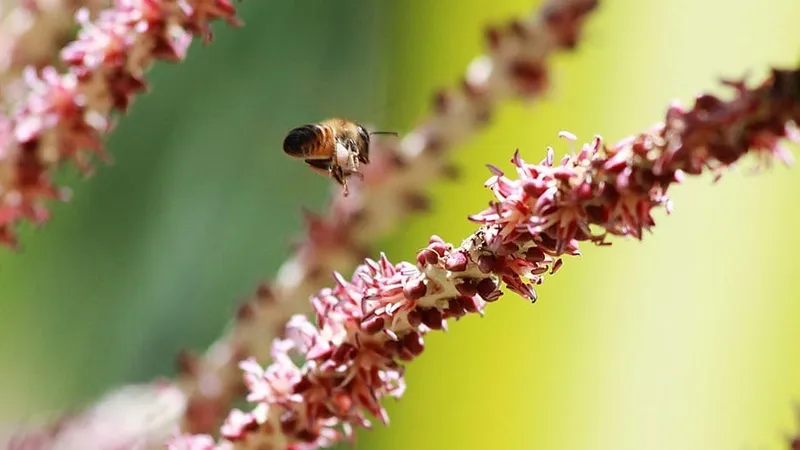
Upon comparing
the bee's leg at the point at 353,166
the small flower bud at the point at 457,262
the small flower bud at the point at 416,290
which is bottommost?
the small flower bud at the point at 457,262

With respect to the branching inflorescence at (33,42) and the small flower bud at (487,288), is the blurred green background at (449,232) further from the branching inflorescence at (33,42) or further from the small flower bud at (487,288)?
the small flower bud at (487,288)

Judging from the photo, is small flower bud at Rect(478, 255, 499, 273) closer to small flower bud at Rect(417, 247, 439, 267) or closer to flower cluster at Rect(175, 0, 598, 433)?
small flower bud at Rect(417, 247, 439, 267)

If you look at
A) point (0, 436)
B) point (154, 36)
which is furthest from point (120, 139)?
point (154, 36)

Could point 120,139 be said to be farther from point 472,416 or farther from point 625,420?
point 625,420

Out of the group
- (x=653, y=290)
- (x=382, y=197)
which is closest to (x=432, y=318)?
(x=382, y=197)

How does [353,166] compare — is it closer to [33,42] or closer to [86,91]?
[86,91]

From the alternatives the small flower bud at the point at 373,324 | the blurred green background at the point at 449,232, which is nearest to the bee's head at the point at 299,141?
the small flower bud at the point at 373,324
